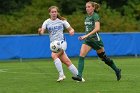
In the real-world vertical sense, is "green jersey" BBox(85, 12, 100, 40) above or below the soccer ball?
above

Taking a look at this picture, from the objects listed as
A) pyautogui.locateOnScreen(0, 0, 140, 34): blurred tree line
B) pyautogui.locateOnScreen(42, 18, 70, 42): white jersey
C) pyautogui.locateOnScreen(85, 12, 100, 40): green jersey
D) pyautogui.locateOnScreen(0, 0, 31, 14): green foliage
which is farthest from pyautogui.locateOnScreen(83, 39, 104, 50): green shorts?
pyautogui.locateOnScreen(0, 0, 31, 14): green foliage

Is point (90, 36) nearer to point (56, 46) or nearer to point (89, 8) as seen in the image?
point (89, 8)

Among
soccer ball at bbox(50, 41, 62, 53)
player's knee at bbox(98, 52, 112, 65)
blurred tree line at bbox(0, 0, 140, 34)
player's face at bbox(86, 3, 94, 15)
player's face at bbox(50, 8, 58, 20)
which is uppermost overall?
player's face at bbox(86, 3, 94, 15)

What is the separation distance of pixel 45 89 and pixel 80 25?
23463 mm

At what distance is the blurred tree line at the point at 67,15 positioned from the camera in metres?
36.2

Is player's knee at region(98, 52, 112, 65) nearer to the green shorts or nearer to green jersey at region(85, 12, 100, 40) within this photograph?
the green shorts

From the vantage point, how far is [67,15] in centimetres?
4194

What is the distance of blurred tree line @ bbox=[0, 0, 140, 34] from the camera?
36.2 metres

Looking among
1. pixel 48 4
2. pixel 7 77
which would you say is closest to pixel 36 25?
pixel 48 4

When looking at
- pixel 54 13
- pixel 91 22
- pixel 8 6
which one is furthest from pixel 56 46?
pixel 8 6

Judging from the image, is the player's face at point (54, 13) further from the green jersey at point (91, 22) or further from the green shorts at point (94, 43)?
the green shorts at point (94, 43)

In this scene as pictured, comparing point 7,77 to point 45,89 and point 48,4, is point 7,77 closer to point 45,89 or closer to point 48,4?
point 45,89

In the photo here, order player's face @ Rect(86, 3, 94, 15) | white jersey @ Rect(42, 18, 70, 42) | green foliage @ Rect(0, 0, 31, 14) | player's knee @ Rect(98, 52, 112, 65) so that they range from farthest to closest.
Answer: green foliage @ Rect(0, 0, 31, 14)
player's knee @ Rect(98, 52, 112, 65)
white jersey @ Rect(42, 18, 70, 42)
player's face @ Rect(86, 3, 94, 15)

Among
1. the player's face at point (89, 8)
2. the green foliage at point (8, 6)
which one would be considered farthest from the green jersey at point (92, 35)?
the green foliage at point (8, 6)
